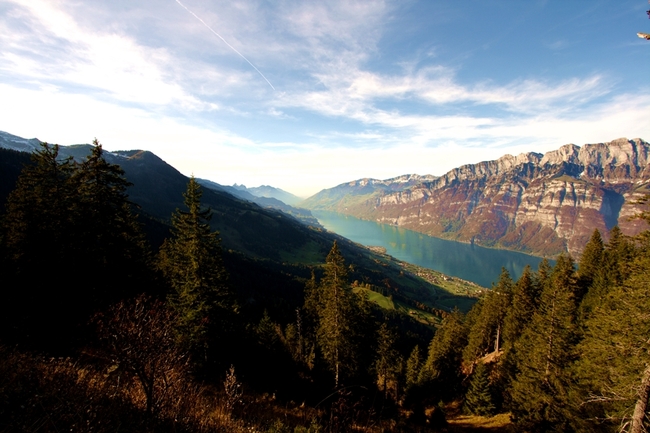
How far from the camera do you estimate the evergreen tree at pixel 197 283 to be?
782 inches

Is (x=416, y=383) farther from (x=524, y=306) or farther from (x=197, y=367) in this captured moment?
(x=197, y=367)

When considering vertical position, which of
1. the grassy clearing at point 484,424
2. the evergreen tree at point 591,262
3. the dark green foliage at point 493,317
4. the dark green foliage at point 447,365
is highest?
the evergreen tree at point 591,262

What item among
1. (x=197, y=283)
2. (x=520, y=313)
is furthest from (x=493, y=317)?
(x=197, y=283)

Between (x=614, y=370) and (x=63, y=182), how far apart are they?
119 ft

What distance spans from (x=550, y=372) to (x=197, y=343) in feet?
89.7

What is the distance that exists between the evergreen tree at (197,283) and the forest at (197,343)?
0.11 metres

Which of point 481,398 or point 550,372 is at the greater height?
point 550,372

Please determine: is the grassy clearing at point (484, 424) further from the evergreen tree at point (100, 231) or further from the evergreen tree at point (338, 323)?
the evergreen tree at point (100, 231)

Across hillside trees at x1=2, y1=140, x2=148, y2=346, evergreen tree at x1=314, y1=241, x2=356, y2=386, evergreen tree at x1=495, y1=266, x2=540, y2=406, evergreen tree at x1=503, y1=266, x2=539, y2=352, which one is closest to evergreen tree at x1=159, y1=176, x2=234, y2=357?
hillside trees at x1=2, y1=140, x2=148, y2=346

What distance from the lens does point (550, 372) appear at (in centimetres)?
2253

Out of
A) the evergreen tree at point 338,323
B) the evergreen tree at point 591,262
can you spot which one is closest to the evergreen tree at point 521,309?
the evergreen tree at point 591,262

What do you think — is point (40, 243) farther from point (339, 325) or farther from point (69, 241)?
point (339, 325)

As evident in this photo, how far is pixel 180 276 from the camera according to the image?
2230 centimetres

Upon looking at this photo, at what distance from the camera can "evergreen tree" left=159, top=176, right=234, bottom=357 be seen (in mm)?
19875
